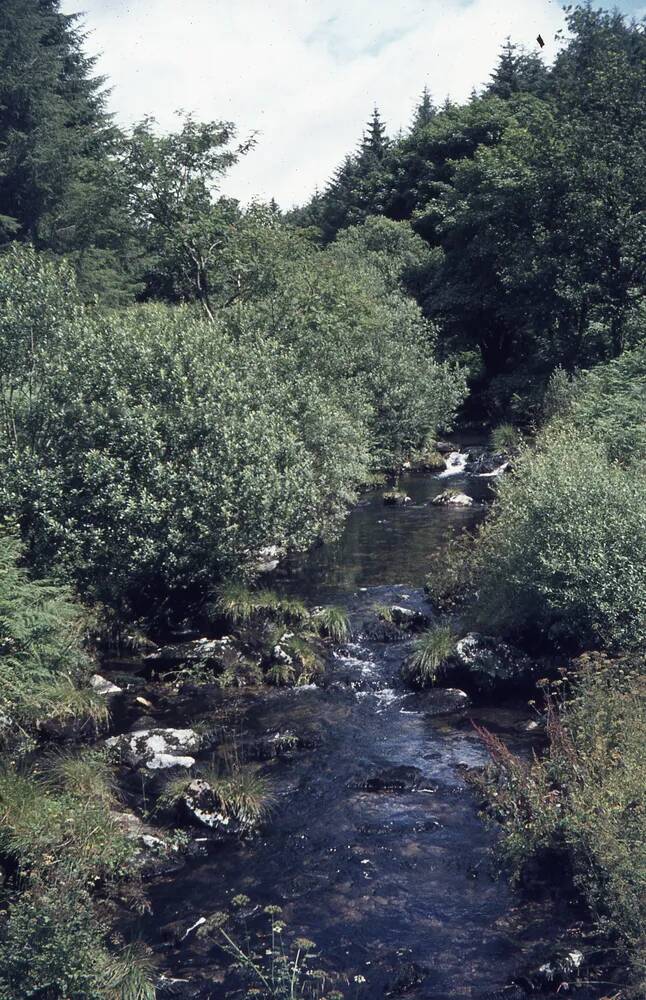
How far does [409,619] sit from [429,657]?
3.10 meters

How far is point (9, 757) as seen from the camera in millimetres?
12914

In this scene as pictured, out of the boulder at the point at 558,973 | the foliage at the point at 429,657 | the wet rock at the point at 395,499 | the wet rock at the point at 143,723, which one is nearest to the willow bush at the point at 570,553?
the foliage at the point at 429,657

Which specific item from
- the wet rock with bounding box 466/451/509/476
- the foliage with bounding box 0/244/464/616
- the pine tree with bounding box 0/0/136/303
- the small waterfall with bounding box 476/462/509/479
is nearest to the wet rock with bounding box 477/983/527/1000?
the foliage with bounding box 0/244/464/616

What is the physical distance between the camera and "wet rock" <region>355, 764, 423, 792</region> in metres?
13.6

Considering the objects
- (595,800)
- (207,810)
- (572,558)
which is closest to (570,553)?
(572,558)

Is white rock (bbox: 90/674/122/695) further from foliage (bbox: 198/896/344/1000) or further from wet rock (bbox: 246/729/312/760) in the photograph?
foliage (bbox: 198/896/344/1000)

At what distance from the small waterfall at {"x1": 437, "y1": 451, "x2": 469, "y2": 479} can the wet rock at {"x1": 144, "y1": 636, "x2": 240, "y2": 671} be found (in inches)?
909

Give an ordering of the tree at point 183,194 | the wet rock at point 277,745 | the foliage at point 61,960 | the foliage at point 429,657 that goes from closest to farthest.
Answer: the foliage at point 61,960, the wet rock at point 277,745, the foliage at point 429,657, the tree at point 183,194

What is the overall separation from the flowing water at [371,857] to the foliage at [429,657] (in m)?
0.40

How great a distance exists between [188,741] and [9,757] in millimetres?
3167

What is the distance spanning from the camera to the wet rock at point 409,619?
20344 millimetres

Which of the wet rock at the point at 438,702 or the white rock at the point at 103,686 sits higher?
the white rock at the point at 103,686

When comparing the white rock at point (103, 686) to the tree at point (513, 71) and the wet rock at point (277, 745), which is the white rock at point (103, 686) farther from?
the tree at point (513, 71)

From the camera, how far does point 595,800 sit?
32.4 feet
